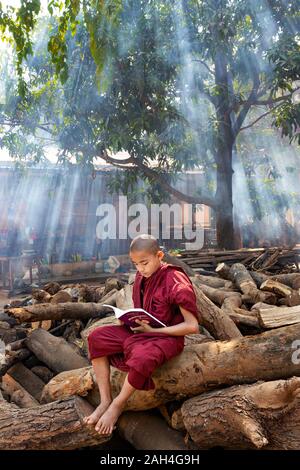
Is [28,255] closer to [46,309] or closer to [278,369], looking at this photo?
[46,309]

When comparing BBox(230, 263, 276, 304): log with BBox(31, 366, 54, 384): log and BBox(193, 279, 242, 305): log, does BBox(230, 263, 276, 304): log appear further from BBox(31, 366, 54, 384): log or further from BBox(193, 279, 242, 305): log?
BBox(31, 366, 54, 384): log

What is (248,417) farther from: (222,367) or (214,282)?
(214,282)

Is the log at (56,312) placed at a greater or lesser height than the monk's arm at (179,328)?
lesser

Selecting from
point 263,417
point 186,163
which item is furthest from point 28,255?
point 263,417

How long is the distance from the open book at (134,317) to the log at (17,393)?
4.08ft

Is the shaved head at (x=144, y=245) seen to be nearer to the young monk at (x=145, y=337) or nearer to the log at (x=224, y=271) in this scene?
the young monk at (x=145, y=337)

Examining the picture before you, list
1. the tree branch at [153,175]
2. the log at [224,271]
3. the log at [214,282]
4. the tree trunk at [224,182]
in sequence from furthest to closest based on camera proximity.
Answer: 1. the tree trunk at [224,182]
2. the tree branch at [153,175]
3. the log at [224,271]
4. the log at [214,282]

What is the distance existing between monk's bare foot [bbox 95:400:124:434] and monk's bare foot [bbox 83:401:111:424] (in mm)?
42

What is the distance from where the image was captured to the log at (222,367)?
2.49m

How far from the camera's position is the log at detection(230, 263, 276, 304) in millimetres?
4660

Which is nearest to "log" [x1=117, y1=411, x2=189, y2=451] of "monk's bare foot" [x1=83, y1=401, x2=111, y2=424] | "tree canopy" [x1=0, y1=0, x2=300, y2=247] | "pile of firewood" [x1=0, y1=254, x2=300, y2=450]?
"pile of firewood" [x1=0, y1=254, x2=300, y2=450]

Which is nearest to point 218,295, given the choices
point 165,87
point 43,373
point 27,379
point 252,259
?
point 43,373

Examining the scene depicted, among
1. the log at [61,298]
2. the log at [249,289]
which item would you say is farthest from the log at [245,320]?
the log at [61,298]

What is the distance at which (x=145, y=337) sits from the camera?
2592mm
